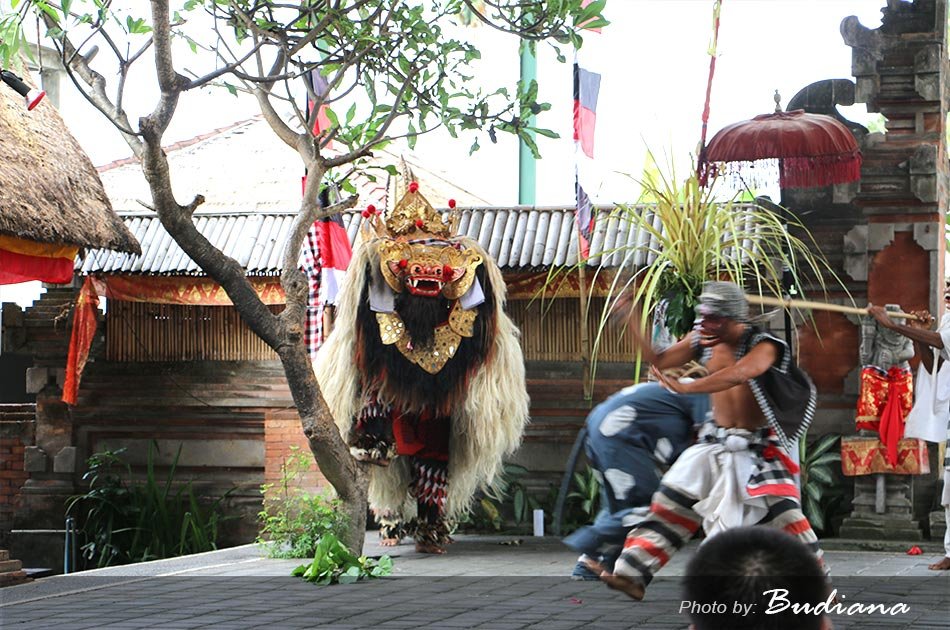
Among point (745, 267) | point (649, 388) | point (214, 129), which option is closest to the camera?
point (649, 388)

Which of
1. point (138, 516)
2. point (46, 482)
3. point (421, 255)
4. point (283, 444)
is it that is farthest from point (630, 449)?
point (46, 482)

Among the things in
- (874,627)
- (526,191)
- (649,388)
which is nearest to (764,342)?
(649,388)

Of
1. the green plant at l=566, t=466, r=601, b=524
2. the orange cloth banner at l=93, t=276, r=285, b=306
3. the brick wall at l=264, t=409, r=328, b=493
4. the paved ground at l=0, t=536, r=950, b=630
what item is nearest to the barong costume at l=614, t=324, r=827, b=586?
the paved ground at l=0, t=536, r=950, b=630

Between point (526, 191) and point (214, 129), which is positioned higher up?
point (214, 129)

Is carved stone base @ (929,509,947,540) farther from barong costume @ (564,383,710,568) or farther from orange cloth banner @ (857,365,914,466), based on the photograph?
barong costume @ (564,383,710,568)

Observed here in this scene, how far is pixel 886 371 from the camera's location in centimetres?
949

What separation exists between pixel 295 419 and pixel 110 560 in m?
2.06

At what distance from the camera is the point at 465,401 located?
29.1 feet

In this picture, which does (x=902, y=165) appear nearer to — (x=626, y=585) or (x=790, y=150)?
(x=790, y=150)

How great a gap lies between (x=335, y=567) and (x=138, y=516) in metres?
4.63

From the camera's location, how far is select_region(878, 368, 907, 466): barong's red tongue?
368 inches

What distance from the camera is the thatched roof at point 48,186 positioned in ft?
26.4

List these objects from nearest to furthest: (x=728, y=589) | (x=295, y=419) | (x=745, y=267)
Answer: (x=728, y=589), (x=745, y=267), (x=295, y=419)

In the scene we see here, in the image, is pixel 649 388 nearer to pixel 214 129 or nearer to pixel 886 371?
pixel 886 371
